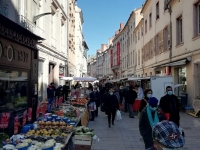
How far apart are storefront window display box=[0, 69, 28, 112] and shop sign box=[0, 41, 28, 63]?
47 centimetres

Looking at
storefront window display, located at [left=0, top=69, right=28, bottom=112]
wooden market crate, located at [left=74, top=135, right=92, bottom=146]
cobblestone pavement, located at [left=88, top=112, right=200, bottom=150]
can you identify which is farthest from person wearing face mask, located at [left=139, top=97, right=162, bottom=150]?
storefront window display, located at [left=0, top=69, right=28, bottom=112]

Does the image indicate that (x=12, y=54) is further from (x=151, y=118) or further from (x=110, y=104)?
(x=151, y=118)

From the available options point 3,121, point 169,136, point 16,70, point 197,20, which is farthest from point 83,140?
point 197,20

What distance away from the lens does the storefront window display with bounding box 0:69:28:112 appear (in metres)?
7.77

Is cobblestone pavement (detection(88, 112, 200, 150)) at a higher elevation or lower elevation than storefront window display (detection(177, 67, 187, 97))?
lower

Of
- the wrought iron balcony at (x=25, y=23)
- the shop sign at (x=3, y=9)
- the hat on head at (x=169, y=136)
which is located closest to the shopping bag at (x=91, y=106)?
the wrought iron balcony at (x=25, y=23)

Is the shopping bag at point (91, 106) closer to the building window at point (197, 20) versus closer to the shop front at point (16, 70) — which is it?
the shop front at point (16, 70)

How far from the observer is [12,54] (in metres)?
8.34

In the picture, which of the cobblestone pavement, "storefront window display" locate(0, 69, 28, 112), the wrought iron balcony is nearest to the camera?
the cobblestone pavement

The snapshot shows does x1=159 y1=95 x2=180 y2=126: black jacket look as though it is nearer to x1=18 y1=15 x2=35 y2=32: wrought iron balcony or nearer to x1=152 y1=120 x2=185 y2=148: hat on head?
x1=152 y1=120 x2=185 y2=148: hat on head

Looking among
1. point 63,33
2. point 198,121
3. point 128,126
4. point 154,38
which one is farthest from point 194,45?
point 63,33

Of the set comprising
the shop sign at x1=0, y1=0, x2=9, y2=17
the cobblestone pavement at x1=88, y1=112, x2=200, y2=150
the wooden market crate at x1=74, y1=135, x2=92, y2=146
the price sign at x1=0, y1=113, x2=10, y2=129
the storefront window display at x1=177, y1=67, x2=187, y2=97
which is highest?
the shop sign at x1=0, y1=0, x2=9, y2=17

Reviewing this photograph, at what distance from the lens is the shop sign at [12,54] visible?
7.60 metres

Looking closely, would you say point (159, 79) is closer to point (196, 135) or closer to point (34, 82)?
point (196, 135)
